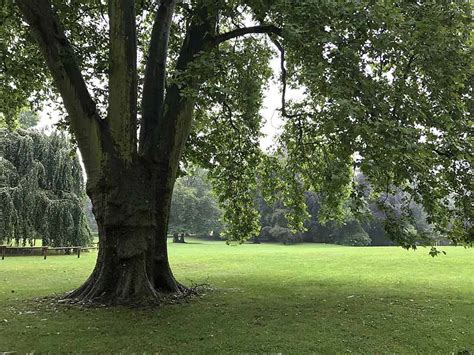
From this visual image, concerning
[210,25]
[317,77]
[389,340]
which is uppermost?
[210,25]

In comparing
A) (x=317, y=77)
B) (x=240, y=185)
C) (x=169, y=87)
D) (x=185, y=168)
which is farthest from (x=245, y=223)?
(x=317, y=77)

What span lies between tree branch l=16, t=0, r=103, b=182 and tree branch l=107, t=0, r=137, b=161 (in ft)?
1.41

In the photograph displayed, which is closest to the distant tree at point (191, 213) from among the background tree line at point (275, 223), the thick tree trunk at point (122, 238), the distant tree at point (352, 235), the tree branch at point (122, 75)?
the background tree line at point (275, 223)

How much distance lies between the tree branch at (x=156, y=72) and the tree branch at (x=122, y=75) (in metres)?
0.90

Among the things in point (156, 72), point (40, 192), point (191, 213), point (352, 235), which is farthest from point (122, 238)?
point (191, 213)

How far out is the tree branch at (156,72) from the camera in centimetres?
1014

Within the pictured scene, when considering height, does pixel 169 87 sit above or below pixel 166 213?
above

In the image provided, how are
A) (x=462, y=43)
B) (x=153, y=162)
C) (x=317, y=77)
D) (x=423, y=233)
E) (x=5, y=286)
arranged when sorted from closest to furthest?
(x=317, y=77) < (x=423, y=233) < (x=462, y=43) < (x=153, y=162) < (x=5, y=286)

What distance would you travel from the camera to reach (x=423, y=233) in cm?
791

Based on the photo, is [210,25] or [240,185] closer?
[210,25]

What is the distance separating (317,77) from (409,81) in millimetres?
3147

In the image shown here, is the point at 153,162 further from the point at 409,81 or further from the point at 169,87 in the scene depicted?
the point at 409,81

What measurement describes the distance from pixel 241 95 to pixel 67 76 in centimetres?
357

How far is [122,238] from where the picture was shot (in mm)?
9062
